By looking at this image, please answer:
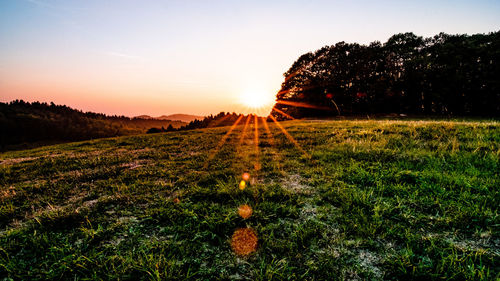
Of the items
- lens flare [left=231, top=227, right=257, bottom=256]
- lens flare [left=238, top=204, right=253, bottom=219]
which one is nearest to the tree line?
lens flare [left=238, top=204, right=253, bottom=219]

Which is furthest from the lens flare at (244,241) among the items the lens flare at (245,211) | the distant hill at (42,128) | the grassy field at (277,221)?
the distant hill at (42,128)

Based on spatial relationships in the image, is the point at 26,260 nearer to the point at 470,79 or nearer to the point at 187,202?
the point at 187,202

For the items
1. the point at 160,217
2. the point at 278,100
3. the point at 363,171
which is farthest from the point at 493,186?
the point at 278,100

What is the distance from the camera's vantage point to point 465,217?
114 inches

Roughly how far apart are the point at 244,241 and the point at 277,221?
68cm

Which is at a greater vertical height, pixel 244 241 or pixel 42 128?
pixel 42 128

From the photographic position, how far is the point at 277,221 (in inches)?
124

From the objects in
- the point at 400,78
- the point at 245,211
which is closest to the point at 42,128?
the point at 245,211

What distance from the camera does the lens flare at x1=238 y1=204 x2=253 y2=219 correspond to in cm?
327

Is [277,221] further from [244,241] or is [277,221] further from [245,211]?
[244,241]

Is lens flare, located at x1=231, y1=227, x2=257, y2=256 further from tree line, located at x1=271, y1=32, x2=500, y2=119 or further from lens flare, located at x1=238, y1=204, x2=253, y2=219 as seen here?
tree line, located at x1=271, y1=32, x2=500, y2=119

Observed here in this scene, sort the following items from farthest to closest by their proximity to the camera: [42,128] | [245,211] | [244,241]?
1. [42,128]
2. [245,211]
3. [244,241]

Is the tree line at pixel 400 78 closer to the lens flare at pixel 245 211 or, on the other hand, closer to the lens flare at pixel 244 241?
the lens flare at pixel 245 211

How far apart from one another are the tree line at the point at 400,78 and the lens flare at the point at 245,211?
24.8 m
